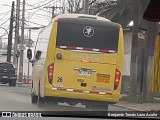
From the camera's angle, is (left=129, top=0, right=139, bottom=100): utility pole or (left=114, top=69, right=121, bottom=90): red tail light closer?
(left=129, top=0, right=139, bottom=100): utility pole

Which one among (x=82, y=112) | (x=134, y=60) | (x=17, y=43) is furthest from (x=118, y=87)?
(x=17, y=43)

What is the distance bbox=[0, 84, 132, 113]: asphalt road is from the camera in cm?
359

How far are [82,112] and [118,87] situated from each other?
0.81 metres

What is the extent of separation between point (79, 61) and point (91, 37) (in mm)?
564

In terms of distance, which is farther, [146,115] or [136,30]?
[136,30]

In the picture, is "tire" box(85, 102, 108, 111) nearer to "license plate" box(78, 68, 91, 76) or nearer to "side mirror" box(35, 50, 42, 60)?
"license plate" box(78, 68, 91, 76)

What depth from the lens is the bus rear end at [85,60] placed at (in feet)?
13.7

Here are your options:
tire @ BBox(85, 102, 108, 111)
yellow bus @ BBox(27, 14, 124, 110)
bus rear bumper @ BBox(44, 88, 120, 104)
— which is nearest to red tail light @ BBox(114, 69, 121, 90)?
yellow bus @ BBox(27, 14, 124, 110)

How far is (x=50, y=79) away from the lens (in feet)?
16.0

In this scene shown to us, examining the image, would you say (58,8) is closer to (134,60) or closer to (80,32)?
(80,32)

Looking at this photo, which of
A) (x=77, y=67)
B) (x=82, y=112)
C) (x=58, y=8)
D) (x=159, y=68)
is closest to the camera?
(x=159, y=68)

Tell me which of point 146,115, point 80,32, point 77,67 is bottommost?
point 146,115

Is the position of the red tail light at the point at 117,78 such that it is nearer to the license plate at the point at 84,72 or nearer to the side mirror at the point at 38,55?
the license plate at the point at 84,72

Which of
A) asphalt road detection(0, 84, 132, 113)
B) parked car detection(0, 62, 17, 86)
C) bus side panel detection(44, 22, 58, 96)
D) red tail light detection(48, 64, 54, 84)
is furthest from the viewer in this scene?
red tail light detection(48, 64, 54, 84)
